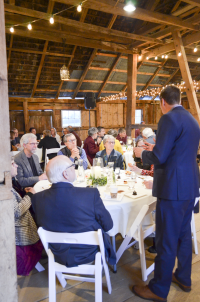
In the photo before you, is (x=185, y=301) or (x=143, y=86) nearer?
(x=185, y=301)

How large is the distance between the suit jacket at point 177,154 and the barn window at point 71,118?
1013cm

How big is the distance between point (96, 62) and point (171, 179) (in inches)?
372

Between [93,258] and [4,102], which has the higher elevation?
[4,102]

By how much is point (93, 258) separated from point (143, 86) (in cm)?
1216

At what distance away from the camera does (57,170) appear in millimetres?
1677

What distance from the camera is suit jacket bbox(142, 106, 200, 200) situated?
169cm

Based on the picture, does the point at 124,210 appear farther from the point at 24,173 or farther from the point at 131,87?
the point at 131,87

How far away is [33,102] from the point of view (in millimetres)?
10531

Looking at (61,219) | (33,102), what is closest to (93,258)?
(61,219)

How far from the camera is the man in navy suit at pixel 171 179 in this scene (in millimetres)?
1706

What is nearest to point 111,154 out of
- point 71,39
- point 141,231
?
point 141,231

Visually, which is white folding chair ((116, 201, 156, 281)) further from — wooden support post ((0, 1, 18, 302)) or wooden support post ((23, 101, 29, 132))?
wooden support post ((23, 101, 29, 132))

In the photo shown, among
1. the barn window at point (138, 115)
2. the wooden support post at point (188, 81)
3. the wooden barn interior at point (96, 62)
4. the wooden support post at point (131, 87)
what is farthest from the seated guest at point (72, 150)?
the barn window at point (138, 115)

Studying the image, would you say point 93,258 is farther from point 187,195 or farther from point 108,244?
point 187,195
